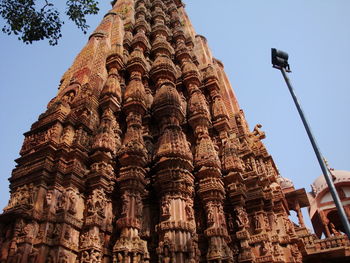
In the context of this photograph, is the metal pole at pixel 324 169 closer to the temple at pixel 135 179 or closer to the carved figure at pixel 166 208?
the temple at pixel 135 179

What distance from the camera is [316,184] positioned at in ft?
94.0

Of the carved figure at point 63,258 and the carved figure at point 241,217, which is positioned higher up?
the carved figure at point 241,217

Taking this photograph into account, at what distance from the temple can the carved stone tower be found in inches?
1.1

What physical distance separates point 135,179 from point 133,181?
0.08 m

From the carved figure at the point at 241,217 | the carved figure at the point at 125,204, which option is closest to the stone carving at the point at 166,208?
the carved figure at the point at 125,204

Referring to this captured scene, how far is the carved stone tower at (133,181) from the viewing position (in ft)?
20.1

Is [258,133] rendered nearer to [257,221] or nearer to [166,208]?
[257,221]

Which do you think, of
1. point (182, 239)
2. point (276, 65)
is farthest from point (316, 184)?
point (276, 65)

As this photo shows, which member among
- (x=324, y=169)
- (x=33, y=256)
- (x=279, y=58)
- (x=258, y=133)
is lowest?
(x=33, y=256)

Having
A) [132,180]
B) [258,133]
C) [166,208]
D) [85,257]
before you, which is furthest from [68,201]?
[258,133]

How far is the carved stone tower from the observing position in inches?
242

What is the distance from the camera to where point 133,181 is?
7.44m

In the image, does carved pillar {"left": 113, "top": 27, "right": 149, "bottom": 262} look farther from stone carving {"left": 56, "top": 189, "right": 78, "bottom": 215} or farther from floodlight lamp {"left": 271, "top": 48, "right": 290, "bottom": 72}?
floodlight lamp {"left": 271, "top": 48, "right": 290, "bottom": 72}

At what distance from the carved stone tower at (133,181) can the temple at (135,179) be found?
0.09 ft
